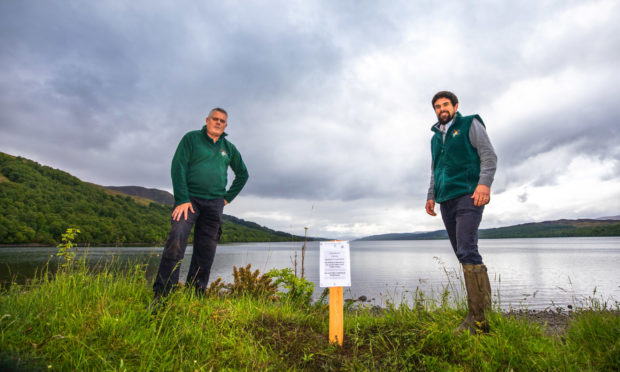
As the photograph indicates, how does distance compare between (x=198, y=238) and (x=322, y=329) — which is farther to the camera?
(x=198, y=238)

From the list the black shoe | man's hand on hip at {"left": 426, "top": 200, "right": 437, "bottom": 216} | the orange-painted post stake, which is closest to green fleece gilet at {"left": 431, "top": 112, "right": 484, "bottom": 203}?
man's hand on hip at {"left": 426, "top": 200, "right": 437, "bottom": 216}

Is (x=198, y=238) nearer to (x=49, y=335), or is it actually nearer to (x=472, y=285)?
(x=49, y=335)

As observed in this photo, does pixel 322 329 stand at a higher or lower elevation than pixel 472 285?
lower

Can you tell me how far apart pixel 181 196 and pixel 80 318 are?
175 cm

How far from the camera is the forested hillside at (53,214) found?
54031mm

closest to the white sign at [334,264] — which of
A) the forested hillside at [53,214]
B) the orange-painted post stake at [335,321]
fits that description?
the orange-painted post stake at [335,321]

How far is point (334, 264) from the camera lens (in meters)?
3.29

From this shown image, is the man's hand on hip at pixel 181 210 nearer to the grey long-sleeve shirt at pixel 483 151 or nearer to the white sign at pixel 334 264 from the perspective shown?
the white sign at pixel 334 264

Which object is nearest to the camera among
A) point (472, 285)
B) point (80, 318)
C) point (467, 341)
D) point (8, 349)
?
point (8, 349)

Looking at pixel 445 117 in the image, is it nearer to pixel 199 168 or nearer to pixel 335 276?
pixel 335 276

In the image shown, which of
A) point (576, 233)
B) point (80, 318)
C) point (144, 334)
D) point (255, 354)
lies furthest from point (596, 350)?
point (576, 233)

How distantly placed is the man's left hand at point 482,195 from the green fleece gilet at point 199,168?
3.52 metres

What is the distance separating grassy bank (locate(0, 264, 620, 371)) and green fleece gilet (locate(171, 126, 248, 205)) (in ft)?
4.74

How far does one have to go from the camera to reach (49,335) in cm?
246
